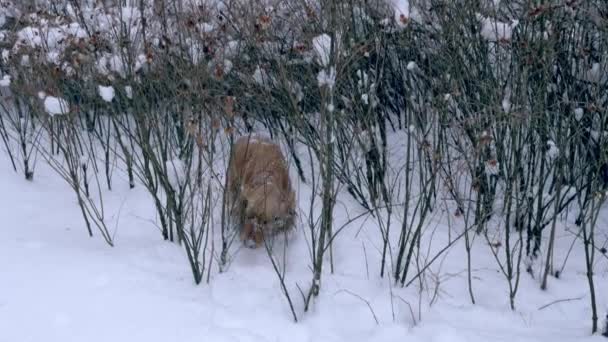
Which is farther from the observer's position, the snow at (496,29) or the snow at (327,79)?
the snow at (496,29)

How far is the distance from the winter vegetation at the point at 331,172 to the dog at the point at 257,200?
0.12 meters

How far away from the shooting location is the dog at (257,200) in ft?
17.1

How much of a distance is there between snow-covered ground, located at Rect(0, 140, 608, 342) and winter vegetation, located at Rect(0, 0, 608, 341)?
0.02 meters

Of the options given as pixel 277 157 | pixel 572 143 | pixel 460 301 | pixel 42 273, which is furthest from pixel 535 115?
pixel 42 273

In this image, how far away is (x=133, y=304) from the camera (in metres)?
Answer: 4.63

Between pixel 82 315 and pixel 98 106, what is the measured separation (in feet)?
9.86

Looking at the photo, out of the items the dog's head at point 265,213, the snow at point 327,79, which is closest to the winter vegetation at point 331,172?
the snow at point 327,79

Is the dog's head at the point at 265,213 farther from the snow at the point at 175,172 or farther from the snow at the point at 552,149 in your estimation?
the snow at the point at 552,149

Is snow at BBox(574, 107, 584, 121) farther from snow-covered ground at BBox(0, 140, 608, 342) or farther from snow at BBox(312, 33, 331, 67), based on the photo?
snow at BBox(312, 33, 331, 67)

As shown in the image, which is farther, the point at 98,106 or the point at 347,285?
the point at 98,106

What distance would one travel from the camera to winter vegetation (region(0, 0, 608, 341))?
15.3ft

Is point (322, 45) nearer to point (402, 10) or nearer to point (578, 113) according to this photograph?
point (402, 10)

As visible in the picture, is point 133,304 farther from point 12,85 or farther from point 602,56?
point 602,56

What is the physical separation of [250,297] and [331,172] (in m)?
1.02
